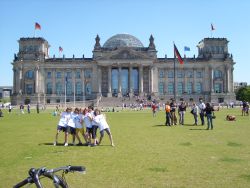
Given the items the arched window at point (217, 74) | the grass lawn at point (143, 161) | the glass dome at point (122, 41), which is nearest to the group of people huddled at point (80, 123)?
the grass lawn at point (143, 161)

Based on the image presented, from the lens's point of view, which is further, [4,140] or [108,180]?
[4,140]

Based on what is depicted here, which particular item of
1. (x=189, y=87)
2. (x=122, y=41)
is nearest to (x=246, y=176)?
(x=189, y=87)

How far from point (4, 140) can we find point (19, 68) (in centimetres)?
10252

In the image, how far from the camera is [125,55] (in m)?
119

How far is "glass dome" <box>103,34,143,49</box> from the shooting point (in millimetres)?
131625

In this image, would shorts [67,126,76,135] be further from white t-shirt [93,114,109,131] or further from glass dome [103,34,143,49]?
glass dome [103,34,143,49]

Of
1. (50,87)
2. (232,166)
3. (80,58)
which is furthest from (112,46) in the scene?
(232,166)

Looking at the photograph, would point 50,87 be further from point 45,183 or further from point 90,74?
point 45,183

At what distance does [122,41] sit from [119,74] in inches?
718

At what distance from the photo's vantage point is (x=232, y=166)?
1252 cm

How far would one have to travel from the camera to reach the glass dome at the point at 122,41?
→ 13162cm

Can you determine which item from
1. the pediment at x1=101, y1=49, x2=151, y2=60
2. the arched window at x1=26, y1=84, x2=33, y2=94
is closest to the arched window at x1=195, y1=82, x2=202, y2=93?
the pediment at x1=101, y1=49, x2=151, y2=60

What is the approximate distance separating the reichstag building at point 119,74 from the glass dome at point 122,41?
8.92 metres

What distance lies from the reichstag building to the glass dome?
8921 mm
